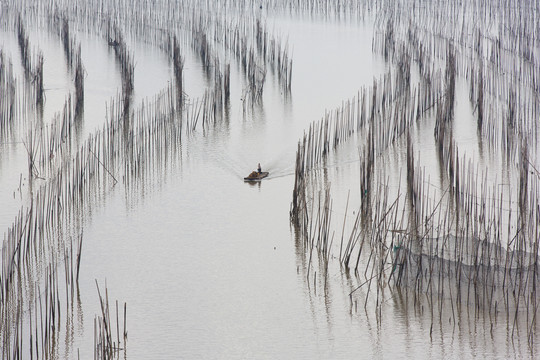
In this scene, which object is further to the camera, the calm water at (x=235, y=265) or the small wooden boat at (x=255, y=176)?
the small wooden boat at (x=255, y=176)

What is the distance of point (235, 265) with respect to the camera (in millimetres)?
5277

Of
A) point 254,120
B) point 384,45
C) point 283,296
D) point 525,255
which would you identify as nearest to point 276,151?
point 254,120

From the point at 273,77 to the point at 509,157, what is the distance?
427 cm

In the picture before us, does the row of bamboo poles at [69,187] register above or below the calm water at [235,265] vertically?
→ above

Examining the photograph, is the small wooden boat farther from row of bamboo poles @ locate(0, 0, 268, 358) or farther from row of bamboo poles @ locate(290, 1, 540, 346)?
row of bamboo poles @ locate(0, 0, 268, 358)

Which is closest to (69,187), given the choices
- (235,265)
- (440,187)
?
(235,265)

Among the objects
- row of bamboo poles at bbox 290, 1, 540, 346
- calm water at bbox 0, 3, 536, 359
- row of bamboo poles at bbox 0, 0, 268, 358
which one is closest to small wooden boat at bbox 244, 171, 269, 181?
calm water at bbox 0, 3, 536, 359

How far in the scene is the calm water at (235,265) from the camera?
4.24 meters

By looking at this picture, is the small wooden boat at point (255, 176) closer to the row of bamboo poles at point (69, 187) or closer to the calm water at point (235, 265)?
the calm water at point (235, 265)

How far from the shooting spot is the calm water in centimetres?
424

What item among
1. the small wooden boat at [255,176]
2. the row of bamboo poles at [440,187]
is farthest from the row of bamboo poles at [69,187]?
the row of bamboo poles at [440,187]

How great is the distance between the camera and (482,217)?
481 cm

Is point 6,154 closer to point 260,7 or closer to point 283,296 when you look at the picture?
point 283,296

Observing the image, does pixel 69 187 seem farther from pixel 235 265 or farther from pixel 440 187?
pixel 440 187
